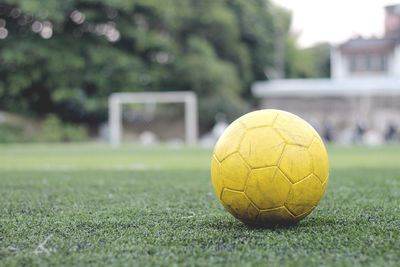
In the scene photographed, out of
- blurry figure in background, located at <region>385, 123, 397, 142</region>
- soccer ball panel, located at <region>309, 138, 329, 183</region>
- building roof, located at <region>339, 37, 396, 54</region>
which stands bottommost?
blurry figure in background, located at <region>385, 123, 397, 142</region>

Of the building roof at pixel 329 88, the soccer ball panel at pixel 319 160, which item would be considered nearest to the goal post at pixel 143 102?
the building roof at pixel 329 88

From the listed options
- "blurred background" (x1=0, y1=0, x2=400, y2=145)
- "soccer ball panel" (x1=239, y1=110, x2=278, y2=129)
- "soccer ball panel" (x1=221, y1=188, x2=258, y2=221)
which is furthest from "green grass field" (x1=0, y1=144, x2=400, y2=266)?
"blurred background" (x1=0, y1=0, x2=400, y2=145)

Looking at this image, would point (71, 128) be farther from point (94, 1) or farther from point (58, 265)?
point (58, 265)

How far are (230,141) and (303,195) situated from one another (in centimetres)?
60

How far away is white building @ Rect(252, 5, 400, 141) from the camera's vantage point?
31.5 m

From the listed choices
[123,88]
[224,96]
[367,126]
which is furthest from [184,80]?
[367,126]

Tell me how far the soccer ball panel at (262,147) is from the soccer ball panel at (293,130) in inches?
2.1

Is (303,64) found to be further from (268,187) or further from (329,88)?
(268,187)

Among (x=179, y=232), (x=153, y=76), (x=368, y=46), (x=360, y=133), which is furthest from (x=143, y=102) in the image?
(x=179, y=232)

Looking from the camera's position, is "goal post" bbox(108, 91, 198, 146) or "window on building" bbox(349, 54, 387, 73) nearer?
"goal post" bbox(108, 91, 198, 146)

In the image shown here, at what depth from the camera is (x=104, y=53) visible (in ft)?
89.7

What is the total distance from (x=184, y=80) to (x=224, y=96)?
320 cm

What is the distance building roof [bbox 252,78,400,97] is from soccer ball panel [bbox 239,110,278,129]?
31419 mm

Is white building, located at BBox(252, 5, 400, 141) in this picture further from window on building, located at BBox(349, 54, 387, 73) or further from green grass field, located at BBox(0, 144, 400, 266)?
green grass field, located at BBox(0, 144, 400, 266)
